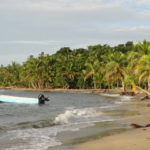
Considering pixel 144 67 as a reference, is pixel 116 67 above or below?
above

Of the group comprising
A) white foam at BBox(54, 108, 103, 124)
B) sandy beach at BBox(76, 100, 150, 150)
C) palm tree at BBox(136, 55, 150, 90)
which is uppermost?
palm tree at BBox(136, 55, 150, 90)

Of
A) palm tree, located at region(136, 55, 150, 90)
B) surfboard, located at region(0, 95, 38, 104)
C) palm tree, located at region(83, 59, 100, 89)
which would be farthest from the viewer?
palm tree, located at region(83, 59, 100, 89)

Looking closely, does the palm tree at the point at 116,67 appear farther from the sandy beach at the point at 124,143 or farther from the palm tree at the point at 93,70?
the sandy beach at the point at 124,143

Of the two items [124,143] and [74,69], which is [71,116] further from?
[74,69]

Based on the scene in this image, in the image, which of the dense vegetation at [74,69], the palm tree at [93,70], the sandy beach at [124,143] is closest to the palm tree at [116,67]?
the dense vegetation at [74,69]

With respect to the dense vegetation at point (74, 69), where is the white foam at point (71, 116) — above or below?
below

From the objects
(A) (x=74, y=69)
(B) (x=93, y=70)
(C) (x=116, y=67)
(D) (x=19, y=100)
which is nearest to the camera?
(D) (x=19, y=100)

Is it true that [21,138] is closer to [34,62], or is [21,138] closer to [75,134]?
[75,134]

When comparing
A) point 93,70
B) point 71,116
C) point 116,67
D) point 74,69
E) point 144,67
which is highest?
point 74,69

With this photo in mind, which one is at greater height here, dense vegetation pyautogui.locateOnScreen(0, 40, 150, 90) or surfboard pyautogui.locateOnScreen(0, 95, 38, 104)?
dense vegetation pyautogui.locateOnScreen(0, 40, 150, 90)

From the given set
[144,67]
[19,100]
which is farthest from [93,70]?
[19,100]

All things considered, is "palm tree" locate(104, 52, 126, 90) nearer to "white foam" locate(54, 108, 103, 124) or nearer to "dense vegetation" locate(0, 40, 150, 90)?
"dense vegetation" locate(0, 40, 150, 90)

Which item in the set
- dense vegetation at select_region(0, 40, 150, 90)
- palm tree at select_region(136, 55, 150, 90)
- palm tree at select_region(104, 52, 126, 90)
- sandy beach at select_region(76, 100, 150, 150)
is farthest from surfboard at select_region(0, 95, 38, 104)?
dense vegetation at select_region(0, 40, 150, 90)

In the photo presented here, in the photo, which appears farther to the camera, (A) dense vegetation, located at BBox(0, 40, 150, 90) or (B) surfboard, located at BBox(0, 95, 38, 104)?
(A) dense vegetation, located at BBox(0, 40, 150, 90)
